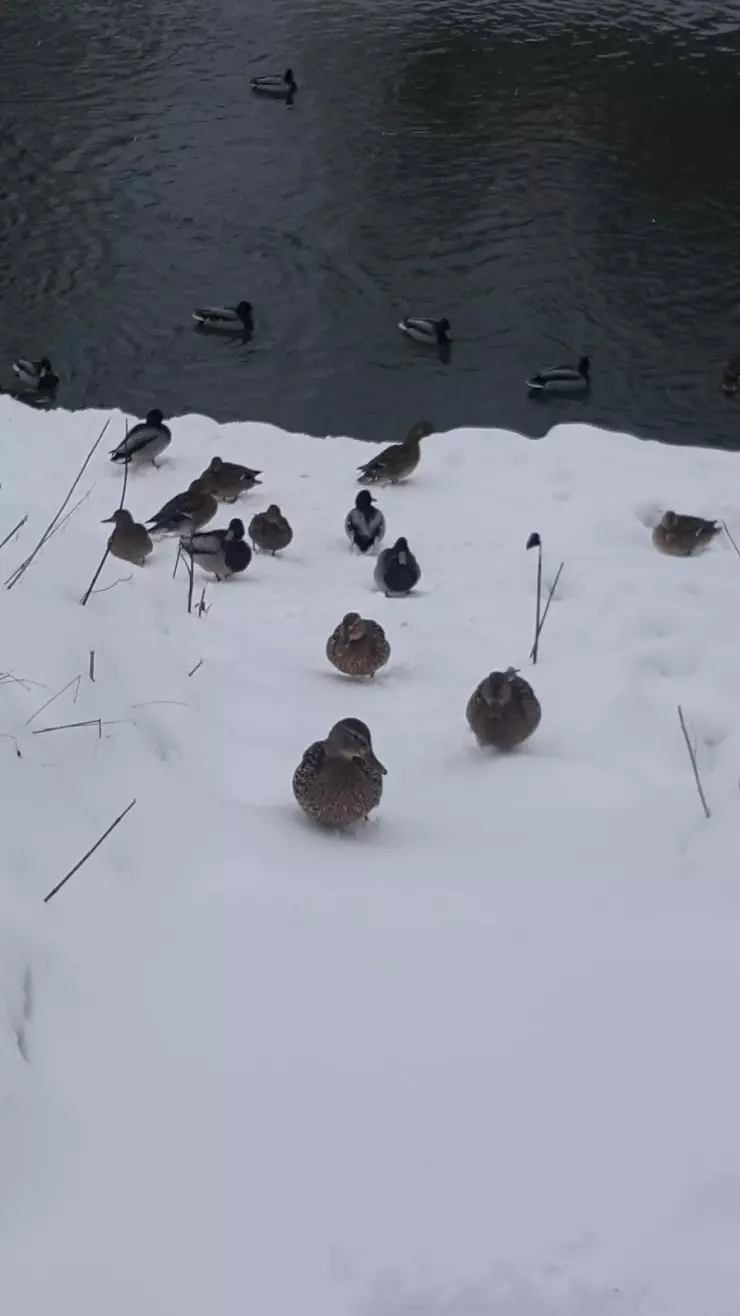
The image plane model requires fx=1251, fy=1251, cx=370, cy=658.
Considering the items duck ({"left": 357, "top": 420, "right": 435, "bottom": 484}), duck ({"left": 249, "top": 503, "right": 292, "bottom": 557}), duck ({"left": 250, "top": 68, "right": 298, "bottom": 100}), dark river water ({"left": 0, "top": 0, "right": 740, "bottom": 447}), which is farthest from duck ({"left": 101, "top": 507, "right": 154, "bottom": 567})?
duck ({"left": 250, "top": 68, "right": 298, "bottom": 100})

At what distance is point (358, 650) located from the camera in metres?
7.33

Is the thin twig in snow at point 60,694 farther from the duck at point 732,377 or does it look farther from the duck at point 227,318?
the duck at point 227,318

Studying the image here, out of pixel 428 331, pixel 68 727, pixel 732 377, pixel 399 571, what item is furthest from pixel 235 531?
pixel 732 377

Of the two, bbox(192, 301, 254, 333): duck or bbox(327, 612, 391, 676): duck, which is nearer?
bbox(327, 612, 391, 676): duck

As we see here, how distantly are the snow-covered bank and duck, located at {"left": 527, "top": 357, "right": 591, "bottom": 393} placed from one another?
831 centimetres

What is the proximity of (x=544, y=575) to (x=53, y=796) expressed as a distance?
5.33 m

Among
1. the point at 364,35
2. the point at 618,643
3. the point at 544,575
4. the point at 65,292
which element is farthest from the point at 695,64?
the point at 618,643

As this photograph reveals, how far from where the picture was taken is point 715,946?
11.8 ft

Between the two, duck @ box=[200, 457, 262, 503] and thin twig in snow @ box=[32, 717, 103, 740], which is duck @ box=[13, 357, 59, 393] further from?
thin twig in snow @ box=[32, 717, 103, 740]

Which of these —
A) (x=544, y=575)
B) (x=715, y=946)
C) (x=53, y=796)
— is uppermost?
(x=53, y=796)

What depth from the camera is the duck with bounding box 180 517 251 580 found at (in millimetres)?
9773

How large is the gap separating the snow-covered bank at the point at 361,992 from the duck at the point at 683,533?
278cm

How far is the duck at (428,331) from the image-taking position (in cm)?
1552

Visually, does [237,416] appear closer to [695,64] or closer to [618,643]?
[618,643]
